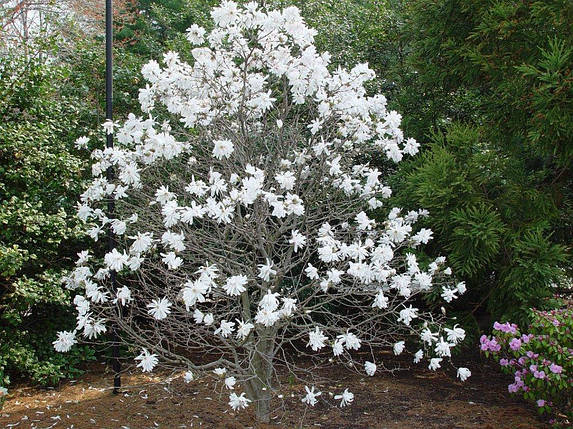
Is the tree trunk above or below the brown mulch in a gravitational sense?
above

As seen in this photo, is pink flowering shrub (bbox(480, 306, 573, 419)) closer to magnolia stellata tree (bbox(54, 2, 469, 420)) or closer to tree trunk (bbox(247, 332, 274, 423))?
magnolia stellata tree (bbox(54, 2, 469, 420))

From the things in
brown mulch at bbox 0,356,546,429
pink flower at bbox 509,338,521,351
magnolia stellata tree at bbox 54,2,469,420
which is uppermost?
magnolia stellata tree at bbox 54,2,469,420

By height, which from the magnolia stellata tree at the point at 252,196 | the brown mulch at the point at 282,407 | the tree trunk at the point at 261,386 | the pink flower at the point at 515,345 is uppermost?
the magnolia stellata tree at the point at 252,196

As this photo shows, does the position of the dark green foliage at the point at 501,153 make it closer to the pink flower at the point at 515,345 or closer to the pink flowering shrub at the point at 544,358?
the pink flowering shrub at the point at 544,358

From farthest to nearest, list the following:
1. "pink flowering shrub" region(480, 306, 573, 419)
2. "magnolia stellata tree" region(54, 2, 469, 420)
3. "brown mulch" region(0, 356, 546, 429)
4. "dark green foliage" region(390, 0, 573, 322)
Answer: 1. "dark green foliage" region(390, 0, 573, 322)
2. "brown mulch" region(0, 356, 546, 429)
3. "pink flowering shrub" region(480, 306, 573, 419)
4. "magnolia stellata tree" region(54, 2, 469, 420)

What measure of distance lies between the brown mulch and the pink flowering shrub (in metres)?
0.32

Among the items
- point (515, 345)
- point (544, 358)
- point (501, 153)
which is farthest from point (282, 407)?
point (501, 153)

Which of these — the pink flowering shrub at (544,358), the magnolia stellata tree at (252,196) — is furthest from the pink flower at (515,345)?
the magnolia stellata tree at (252,196)

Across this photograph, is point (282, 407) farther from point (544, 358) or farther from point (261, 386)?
point (544, 358)

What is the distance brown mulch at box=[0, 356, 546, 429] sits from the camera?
11.3 feet

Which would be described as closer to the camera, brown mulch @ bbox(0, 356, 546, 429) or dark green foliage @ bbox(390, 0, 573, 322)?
brown mulch @ bbox(0, 356, 546, 429)

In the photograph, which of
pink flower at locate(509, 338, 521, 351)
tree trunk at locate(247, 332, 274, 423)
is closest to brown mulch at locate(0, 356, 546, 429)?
tree trunk at locate(247, 332, 274, 423)

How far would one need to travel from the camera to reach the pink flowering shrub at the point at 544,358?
10.1 feet

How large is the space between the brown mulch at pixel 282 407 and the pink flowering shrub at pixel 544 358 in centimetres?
32
